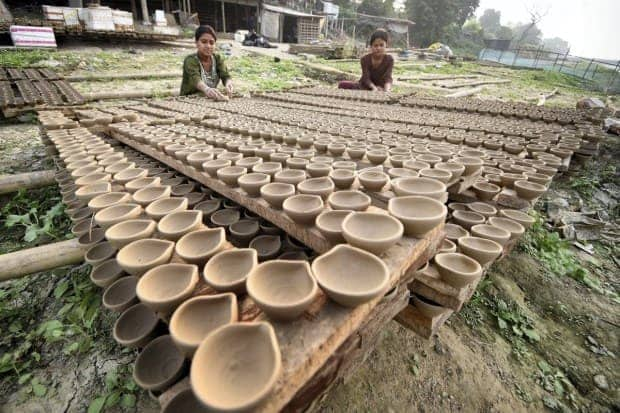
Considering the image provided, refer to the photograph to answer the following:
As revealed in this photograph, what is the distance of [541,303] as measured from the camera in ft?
8.05

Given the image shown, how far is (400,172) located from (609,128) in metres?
6.42

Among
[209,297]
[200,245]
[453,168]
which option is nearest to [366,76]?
[453,168]

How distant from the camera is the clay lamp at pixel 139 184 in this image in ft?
7.09

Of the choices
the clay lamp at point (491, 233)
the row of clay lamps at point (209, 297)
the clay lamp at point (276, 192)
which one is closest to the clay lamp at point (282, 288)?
the row of clay lamps at point (209, 297)

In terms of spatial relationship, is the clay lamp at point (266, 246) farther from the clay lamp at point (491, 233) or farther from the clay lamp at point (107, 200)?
the clay lamp at point (491, 233)

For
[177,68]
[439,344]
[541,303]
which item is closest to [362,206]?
[439,344]

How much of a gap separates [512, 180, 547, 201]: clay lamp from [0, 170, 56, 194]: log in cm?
480

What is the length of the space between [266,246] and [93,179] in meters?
1.51

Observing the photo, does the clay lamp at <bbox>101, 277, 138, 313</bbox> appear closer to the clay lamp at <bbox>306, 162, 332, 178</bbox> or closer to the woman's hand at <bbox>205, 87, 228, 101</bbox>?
the clay lamp at <bbox>306, 162, 332, 178</bbox>

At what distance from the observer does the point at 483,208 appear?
2.22 m

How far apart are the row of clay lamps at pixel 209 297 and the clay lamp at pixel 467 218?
47.9 inches

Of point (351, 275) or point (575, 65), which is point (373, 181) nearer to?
point (351, 275)

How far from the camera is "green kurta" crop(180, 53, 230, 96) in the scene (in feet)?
21.3

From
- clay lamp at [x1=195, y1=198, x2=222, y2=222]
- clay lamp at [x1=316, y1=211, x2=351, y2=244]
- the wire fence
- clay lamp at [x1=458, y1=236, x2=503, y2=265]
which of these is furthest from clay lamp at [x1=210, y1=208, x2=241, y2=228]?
the wire fence
